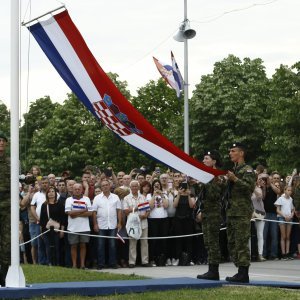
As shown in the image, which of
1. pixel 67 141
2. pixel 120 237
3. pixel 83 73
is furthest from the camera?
pixel 67 141

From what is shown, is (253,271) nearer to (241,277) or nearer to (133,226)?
(133,226)

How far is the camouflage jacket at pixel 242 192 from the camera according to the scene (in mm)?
13375

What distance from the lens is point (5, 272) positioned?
12367 millimetres

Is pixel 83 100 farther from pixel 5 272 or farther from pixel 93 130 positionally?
pixel 93 130

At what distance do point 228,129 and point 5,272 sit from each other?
54.5 metres

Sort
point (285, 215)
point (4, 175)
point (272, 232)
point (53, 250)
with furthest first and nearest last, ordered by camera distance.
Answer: point (285, 215), point (272, 232), point (53, 250), point (4, 175)

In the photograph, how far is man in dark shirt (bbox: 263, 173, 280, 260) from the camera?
72.8 ft

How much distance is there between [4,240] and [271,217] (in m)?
11.2

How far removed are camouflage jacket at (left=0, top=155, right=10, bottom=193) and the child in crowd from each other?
1099 centimetres

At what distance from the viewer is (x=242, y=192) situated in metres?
13.6

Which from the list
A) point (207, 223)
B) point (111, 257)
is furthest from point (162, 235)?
point (207, 223)

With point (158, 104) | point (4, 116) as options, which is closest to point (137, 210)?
point (158, 104)

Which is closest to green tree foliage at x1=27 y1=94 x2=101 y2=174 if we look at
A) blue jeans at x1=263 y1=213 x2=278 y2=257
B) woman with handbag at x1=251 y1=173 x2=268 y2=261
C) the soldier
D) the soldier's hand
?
blue jeans at x1=263 y1=213 x2=278 y2=257

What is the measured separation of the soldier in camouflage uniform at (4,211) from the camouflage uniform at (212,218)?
3.33 m
